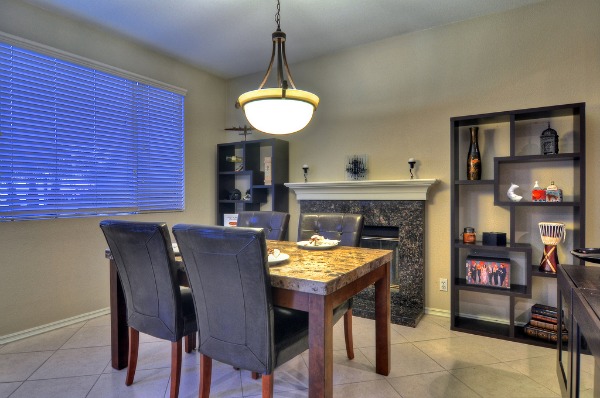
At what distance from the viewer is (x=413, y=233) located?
307cm

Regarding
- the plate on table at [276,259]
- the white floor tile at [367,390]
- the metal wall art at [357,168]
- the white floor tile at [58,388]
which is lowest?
the white floor tile at [367,390]

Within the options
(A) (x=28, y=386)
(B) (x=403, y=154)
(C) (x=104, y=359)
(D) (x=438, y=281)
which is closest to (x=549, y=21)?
(B) (x=403, y=154)

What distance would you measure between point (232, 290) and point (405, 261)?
2.08 metres

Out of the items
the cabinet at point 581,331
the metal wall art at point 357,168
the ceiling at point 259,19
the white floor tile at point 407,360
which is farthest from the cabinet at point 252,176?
the cabinet at point 581,331

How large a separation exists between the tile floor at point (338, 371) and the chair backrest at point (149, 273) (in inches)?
17.6

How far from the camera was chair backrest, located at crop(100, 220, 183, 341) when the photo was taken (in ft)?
5.40

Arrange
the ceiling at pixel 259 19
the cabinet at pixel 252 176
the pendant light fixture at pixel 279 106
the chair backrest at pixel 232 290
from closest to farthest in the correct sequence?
the chair backrest at pixel 232 290 → the pendant light fixture at pixel 279 106 → the ceiling at pixel 259 19 → the cabinet at pixel 252 176

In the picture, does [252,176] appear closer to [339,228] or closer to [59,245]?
[339,228]

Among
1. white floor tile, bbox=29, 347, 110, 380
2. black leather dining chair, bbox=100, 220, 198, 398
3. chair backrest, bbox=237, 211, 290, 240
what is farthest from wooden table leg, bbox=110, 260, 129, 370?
chair backrest, bbox=237, 211, 290, 240

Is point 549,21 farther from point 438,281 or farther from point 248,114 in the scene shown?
point 248,114

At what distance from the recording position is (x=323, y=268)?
1619 millimetres

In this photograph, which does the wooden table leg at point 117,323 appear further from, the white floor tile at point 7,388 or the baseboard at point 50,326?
the baseboard at point 50,326

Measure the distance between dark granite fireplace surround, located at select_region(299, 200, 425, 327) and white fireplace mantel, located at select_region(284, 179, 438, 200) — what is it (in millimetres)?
65

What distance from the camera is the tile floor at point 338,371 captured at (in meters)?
1.92
